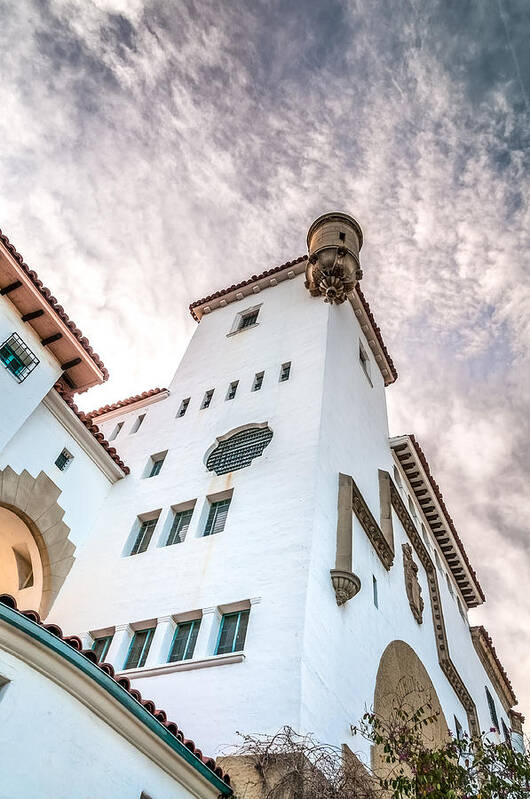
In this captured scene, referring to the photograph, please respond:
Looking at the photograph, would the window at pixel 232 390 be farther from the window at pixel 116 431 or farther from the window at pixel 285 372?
the window at pixel 116 431

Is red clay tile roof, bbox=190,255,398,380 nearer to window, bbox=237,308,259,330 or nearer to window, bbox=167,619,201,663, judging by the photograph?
window, bbox=237,308,259,330

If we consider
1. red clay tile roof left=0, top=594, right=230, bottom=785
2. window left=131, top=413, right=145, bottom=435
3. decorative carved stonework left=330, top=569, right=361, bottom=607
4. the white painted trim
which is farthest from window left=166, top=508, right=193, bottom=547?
red clay tile roof left=0, top=594, right=230, bottom=785

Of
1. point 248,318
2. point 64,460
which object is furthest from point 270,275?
point 64,460

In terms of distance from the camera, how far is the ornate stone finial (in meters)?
22.3

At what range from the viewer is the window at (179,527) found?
14619 mm

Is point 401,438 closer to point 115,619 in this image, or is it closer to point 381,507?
point 381,507

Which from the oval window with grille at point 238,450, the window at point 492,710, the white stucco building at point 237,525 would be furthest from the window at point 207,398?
the window at point 492,710

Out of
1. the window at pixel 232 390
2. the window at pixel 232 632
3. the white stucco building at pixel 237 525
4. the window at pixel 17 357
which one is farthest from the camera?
the window at pixel 232 390

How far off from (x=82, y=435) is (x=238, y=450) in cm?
430

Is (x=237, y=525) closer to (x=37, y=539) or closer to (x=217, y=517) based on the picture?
(x=217, y=517)

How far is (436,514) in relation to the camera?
25.8 meters

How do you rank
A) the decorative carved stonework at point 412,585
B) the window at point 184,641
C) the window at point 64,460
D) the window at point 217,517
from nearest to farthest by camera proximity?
the window at point 184,641, the window at point 217,517, the window at point 64,460, the decorative carved stonework at point 412,585

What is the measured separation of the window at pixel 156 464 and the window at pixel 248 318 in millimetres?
7420

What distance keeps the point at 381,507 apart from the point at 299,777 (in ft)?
33.9
